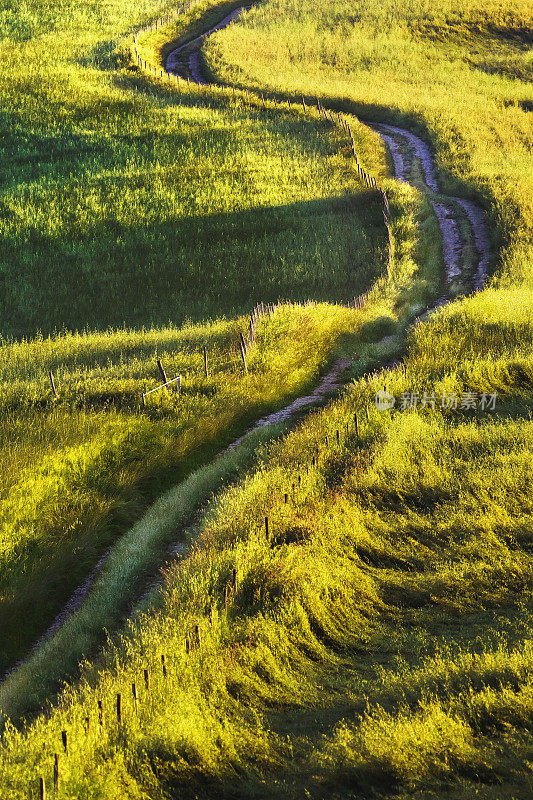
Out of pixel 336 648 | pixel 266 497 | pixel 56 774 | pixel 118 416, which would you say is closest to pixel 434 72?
pixel 118 416

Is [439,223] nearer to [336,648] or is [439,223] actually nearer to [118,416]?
[118,416]

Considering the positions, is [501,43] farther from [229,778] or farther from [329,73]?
[229,778]

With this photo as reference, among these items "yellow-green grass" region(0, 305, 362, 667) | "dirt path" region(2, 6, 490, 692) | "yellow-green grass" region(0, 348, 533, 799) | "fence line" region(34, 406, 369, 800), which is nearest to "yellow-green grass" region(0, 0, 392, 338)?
"dirt path" region(2, 6, 490, 692)

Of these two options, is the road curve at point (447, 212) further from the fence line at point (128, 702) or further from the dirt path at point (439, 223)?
the fence line at point (128, 702)

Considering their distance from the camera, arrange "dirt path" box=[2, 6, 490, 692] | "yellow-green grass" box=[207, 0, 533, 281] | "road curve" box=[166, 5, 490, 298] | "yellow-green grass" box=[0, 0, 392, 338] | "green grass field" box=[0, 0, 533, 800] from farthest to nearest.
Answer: "yellow-green grass" box=[207, 0, 533, 281]
"yellow-green grass" box=[0, 0, 392, 338]
"road curve" box=[166, 5, 490, 298]
"dirt path" box=[2, 6, 490, 692]
"green grass field" box=[0, 0, 533, 800]

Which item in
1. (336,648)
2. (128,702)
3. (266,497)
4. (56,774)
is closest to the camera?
(56,774)

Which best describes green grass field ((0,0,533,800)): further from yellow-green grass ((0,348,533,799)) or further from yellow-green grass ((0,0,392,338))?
yellow-green grass ((0,0,392,338))
